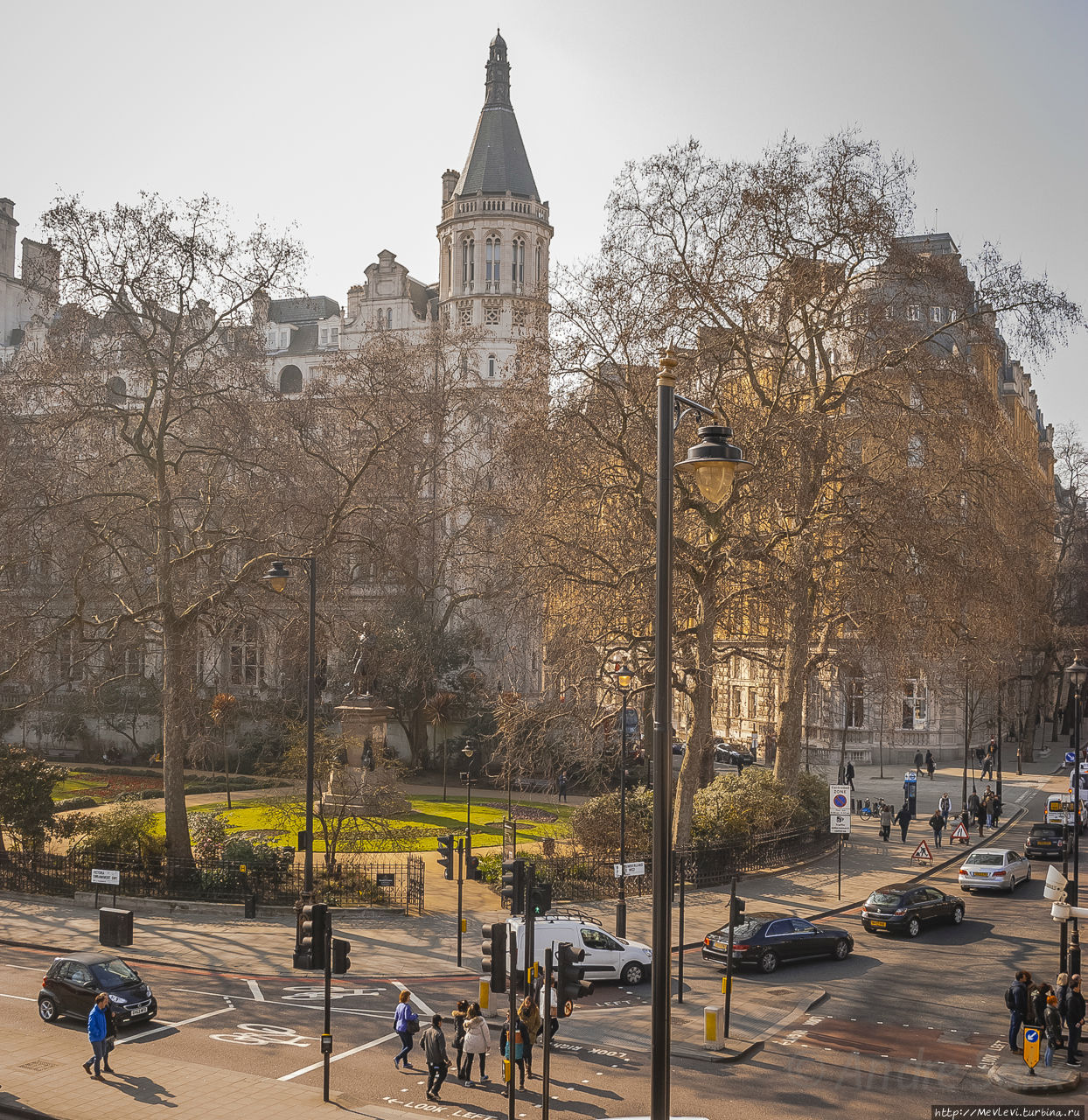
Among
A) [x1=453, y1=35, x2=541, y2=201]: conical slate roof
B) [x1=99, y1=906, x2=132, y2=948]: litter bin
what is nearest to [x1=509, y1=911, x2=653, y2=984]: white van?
[x1=99, y1=906, x2=132, y2=948]: litter bin

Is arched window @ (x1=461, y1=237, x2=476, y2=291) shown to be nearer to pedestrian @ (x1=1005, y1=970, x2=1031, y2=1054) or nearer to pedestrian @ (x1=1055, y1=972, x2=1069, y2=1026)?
pedestrian @ (x1=1055, y1=972, x2=1069, y2=1026)

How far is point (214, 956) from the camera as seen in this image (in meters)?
23.8

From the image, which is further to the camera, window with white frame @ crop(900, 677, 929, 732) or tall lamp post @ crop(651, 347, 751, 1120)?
window with white frame @ crop(900, 677, 929, 732)

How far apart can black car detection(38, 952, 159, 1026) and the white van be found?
6946mm

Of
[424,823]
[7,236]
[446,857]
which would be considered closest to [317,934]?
[446,857]

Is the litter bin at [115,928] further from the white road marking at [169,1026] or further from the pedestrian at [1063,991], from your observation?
the pedestrian at [1063,991]

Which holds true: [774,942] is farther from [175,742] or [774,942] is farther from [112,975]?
[175,742]

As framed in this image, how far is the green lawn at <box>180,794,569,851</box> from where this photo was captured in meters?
33.8

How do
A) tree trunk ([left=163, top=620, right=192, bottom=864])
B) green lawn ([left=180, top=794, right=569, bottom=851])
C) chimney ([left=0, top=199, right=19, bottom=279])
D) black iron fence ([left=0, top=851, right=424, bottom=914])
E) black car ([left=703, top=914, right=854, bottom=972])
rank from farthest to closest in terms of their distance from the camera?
chimney ([left=0, top=199, right=19, bottom=279]) → green lawn ([left=180, top=794, right=569, bottom=851]) → tree trunk ([left=163, top=620, right=192, bottom=864]) → black iron fence ([left=0, top=851, right=424, bottom=914]) → black car ([left=703, top=914, right=854, bottom=972])

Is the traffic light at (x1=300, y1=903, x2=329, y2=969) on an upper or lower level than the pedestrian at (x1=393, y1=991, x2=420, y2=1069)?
upper

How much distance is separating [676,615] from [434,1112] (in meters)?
20.9

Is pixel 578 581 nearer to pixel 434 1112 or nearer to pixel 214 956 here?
pixel 214 956

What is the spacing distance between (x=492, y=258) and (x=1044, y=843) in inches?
2350

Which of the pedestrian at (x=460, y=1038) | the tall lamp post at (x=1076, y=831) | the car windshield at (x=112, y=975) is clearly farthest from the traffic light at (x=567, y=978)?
the tall lamp post at (x=1076, y=831)
